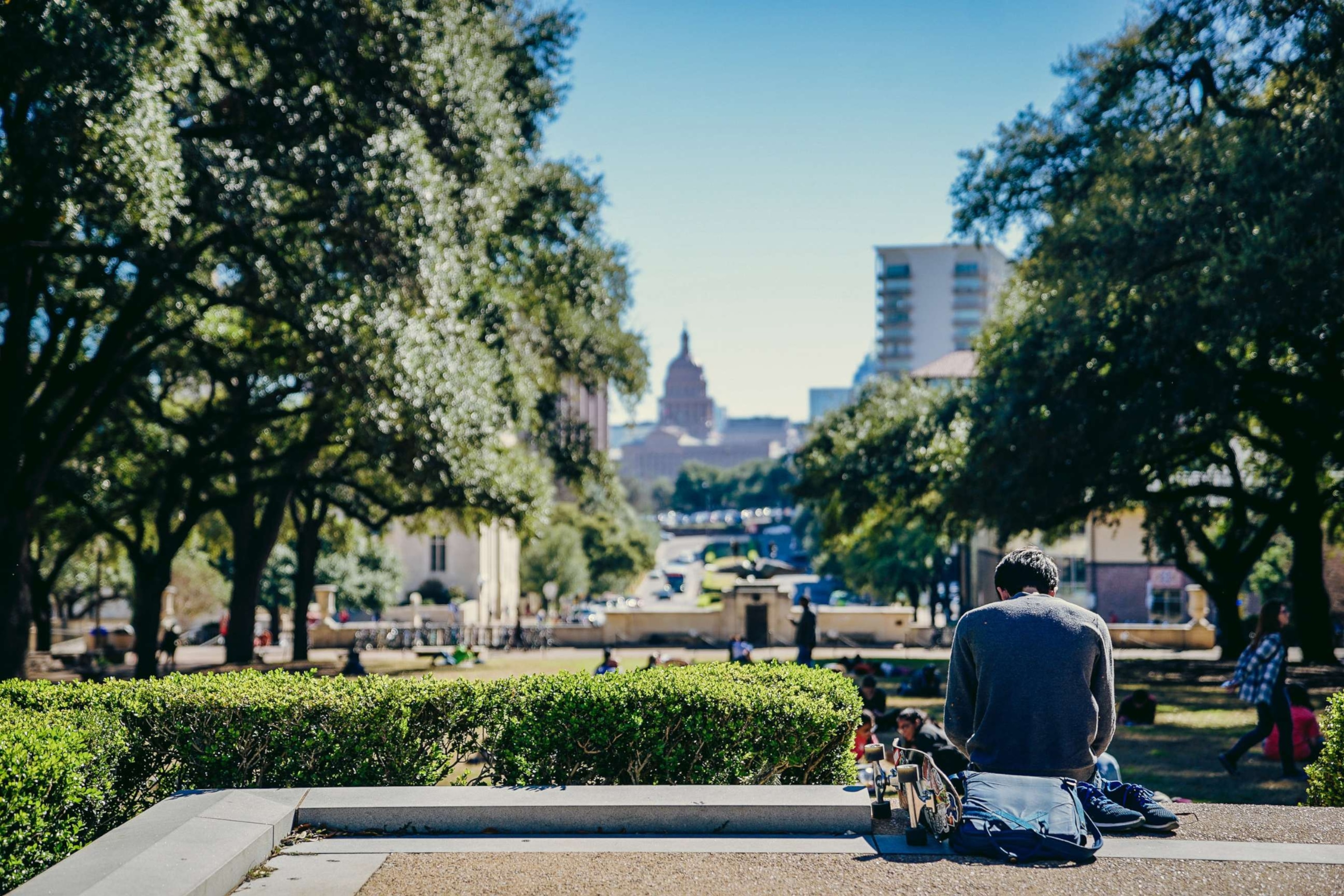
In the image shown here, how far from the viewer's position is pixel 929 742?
996 cm

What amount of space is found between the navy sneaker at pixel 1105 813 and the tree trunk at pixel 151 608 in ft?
62.9

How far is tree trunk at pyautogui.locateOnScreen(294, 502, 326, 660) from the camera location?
95.0 feet

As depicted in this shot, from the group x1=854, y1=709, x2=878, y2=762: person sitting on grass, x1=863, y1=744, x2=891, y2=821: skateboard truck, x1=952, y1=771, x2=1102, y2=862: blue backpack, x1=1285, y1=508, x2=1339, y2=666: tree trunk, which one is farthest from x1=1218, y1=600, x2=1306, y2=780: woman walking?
x1=1285, y1=508, x2=1339, y2=666: tree trunk

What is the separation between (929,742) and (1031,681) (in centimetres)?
495

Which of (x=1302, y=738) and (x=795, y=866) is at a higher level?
(x=795, y=866)

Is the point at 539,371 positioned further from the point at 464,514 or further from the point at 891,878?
the point at 891,878

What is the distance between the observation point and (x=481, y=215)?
19422mm

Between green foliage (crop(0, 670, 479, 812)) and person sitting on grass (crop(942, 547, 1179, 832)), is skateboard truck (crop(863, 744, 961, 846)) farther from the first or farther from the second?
green foliage (crop(0, 670, 479, 812))

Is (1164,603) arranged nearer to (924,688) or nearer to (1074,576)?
(1074,576)

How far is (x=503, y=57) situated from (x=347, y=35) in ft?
19.6

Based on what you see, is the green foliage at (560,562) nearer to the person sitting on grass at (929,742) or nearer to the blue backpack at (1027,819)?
the person sitting on grass at (929,742)

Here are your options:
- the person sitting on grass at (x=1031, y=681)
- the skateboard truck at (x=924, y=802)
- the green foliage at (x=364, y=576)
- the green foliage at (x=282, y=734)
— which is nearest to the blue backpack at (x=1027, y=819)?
the person sitting on grass at (x=1031, y=681)

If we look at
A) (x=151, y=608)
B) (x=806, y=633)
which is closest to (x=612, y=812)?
(x=806, y=633)

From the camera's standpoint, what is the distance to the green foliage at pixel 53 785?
18.5 ft
